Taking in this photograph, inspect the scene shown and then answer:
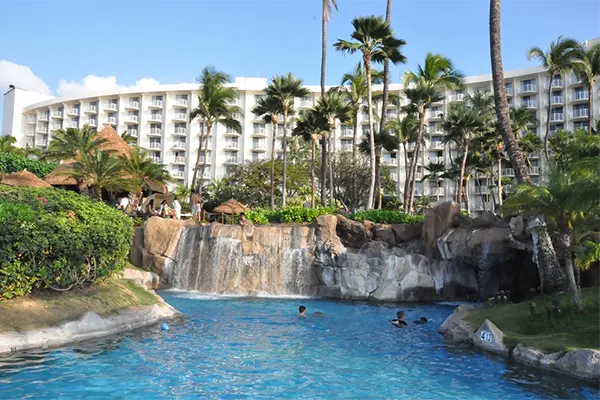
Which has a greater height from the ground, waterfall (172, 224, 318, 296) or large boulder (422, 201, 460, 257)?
large boulder (422, 201, 460, 257)

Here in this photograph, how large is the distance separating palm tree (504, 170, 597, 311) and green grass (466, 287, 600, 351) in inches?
18.6

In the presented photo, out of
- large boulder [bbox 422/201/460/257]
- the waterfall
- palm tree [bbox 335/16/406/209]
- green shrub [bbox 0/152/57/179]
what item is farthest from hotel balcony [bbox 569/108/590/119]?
green shrub [bbox 0/152/57/179]

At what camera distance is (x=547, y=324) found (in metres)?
10.8

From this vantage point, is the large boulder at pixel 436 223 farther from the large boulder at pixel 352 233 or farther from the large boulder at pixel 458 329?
the large boulder at pixel 458 329

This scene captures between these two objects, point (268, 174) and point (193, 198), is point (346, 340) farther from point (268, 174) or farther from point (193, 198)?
point (268, 174)

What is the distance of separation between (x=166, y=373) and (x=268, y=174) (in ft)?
140

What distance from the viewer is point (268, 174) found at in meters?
51.3

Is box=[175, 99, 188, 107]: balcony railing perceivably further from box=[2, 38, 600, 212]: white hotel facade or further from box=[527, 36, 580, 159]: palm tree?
box=[527, 36, 580, 159]: palm tree

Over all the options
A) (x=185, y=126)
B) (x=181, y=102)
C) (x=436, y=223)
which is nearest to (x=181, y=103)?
(x=181, y=102)

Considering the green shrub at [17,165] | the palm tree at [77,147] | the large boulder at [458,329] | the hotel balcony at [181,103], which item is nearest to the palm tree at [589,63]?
the large boulder at [458,329]

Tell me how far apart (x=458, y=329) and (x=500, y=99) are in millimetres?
7633

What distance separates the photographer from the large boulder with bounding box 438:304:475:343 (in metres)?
11.8

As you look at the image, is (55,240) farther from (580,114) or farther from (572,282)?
(580,114)

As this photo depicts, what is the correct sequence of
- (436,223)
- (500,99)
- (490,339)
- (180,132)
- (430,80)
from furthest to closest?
(180,132) → (430,80) → (436,223) → (500,99) → (490,339)
